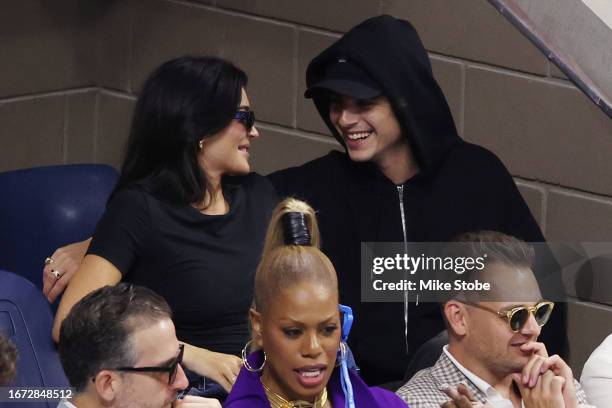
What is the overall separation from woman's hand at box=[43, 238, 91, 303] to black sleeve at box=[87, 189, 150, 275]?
0.16 meters

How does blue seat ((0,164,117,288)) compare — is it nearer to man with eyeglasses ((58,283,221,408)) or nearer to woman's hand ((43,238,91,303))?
woman's hand ((43,238,91,303))

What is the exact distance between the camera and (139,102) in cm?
348

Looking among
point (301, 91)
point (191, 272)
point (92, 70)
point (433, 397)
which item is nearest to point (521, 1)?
point (433, 397)

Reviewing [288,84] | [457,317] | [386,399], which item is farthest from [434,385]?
[288,84]

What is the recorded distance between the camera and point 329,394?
2771mm

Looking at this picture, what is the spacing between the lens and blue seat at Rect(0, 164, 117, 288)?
3.82 meters

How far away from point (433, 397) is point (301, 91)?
1822 millimetres

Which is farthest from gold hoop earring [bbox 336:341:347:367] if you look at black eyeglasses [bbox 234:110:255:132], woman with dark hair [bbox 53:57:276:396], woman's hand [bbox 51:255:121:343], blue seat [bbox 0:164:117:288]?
blue seat [bbox 0:164:117:288]

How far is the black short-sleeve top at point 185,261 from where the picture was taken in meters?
3.34

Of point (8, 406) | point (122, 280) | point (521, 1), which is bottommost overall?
point (8, 406)

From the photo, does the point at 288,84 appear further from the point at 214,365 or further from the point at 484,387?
the point at 484,387

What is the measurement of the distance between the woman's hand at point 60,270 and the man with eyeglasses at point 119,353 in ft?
2.85

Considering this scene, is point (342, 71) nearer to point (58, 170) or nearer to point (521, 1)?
point (58, 170)

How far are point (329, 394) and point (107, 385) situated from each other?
462mm
